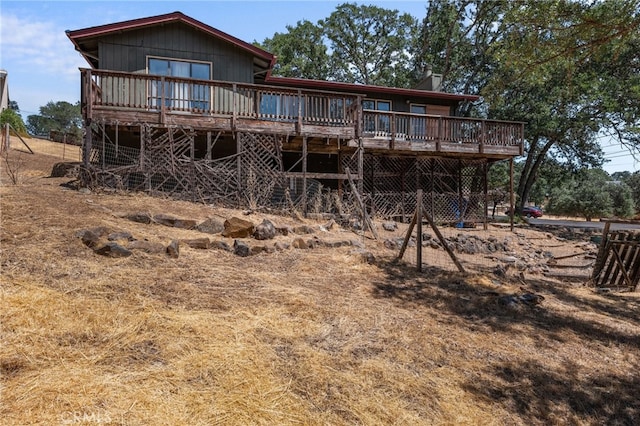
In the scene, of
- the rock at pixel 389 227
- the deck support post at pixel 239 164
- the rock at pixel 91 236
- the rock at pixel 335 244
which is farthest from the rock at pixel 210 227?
the rock at pixel 389 227

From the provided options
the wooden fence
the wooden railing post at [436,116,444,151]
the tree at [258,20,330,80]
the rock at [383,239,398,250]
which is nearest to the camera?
the wooden fence

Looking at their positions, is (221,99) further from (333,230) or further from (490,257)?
(490,257)

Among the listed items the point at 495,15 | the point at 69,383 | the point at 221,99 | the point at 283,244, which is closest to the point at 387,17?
the point at 495,15

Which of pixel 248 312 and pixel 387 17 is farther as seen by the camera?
pixel 387 17

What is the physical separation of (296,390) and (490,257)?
32.8 feet

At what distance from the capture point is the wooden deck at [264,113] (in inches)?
445

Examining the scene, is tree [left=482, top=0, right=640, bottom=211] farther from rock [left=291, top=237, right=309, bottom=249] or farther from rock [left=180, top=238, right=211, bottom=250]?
rock [left=180, top=238, right=211, bottom=250]

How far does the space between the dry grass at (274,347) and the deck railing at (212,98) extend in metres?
6.00

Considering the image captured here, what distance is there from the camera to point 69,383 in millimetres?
2748

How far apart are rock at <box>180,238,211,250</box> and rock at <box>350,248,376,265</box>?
2737mm

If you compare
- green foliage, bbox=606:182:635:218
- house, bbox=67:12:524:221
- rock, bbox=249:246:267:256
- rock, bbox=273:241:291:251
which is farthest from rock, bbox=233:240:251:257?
green foliage, bbox=606:182:635:218

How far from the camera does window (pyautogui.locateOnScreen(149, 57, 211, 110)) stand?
1197 centimetres

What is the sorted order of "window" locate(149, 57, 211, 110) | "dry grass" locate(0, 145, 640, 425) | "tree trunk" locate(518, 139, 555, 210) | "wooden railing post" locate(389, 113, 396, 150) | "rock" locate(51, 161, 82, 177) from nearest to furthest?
"dry grass" locate(0, 145, 640, 425), "window" locate(149, 57, 211, 110), "rock" locate(51, 161, 82, 177), "wooden railing post" locate(389, 113, 396, 150), "tree trunk" locate(518, 139, 555, 210)

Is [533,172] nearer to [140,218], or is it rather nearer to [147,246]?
[140,218]
